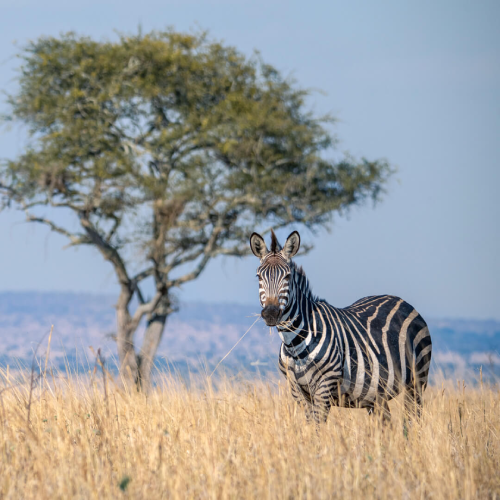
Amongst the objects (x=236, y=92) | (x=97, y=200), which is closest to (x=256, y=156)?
(x=236, y=92)

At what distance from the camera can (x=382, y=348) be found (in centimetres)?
766

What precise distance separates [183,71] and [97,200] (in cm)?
523

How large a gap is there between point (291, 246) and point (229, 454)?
2.42m

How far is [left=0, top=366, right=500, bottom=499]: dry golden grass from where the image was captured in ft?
16.1

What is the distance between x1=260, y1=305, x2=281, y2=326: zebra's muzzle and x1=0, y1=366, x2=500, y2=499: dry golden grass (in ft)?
3.22

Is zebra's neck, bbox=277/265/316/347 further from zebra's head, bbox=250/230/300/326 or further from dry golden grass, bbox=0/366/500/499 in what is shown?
dry golden grass, bbox=0/366/500/499

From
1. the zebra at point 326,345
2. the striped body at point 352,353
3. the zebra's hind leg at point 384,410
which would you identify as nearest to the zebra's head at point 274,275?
the zebra at point 326,345

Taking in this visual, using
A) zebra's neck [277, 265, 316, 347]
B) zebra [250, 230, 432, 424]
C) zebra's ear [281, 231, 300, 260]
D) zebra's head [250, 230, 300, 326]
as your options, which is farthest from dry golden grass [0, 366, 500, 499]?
zebra's ear [281, 231, 300, 260]

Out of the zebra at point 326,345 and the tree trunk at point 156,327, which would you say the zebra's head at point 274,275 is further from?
the tree trunk at point 156,327

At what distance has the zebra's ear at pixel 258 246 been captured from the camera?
6730 millimetres

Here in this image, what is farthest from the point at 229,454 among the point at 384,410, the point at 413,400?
the point at 413,400

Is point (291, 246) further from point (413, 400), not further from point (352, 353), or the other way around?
point (413, 400)

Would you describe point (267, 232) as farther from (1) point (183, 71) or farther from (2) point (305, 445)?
(2) point (305, 445)

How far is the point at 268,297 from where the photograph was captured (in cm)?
637
